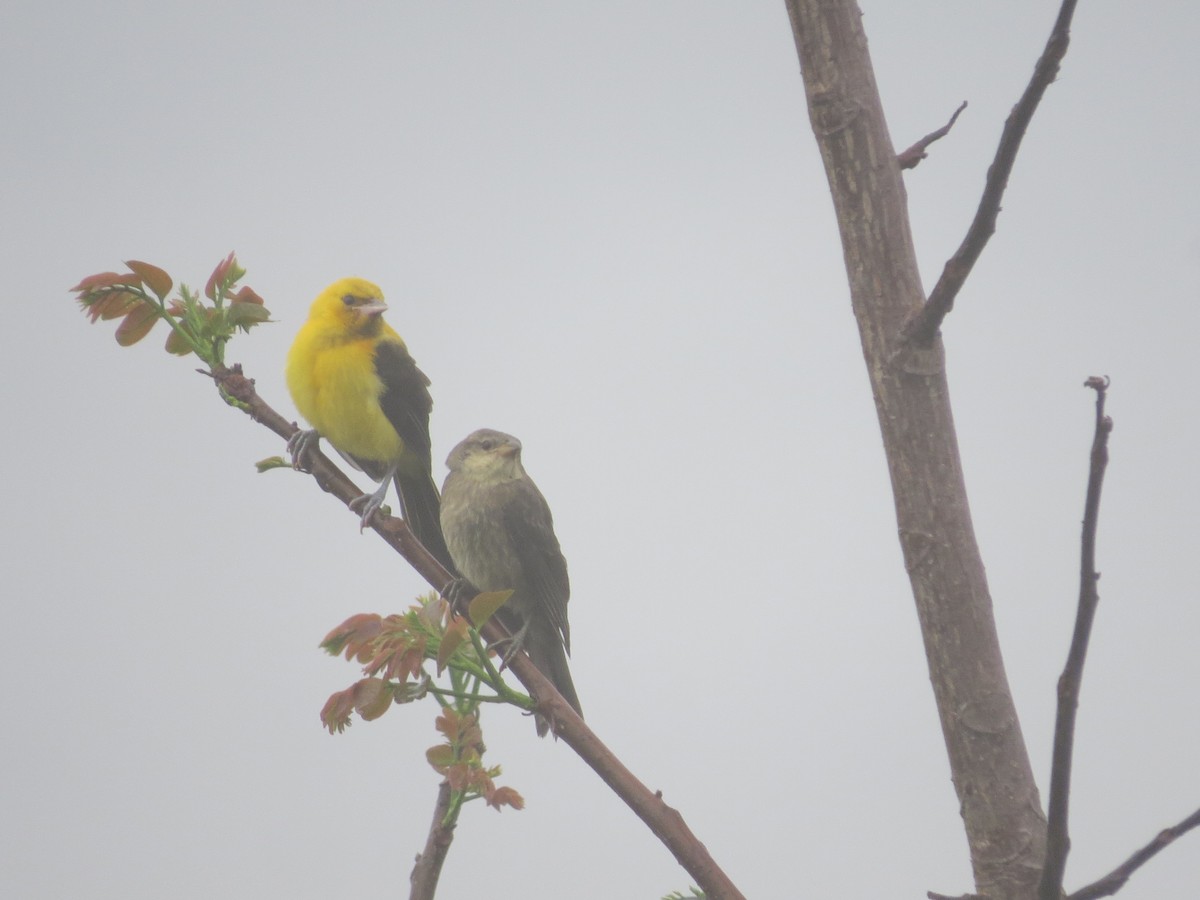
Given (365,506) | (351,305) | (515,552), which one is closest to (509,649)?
(365,506)

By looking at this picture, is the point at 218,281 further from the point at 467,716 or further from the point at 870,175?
the point at 870,175

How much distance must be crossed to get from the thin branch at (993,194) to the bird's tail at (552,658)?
2377 millimetres

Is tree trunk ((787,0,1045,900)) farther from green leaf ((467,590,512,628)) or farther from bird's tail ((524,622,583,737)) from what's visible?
bird's tail ((524,622,583,737))

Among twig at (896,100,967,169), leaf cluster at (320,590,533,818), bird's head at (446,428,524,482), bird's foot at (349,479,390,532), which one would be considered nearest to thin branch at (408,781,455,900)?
leaf cluster at (320,590,533,818)

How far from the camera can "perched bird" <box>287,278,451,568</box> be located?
12.1 ft

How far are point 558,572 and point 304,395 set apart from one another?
3.22ft

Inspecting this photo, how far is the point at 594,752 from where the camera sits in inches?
56.6

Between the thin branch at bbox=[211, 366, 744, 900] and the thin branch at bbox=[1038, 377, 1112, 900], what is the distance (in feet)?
1.13

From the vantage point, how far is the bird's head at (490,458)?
406 centimetres

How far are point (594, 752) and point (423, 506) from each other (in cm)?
263

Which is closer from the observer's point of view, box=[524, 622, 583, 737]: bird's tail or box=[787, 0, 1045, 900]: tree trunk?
box=[787, 0, 1045, 900]: tree trunk

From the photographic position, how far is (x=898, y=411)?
4.60ft

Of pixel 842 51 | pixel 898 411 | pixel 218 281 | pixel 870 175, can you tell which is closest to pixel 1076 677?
pixel 898 411

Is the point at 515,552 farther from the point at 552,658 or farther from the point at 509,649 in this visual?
the point at 509,649
